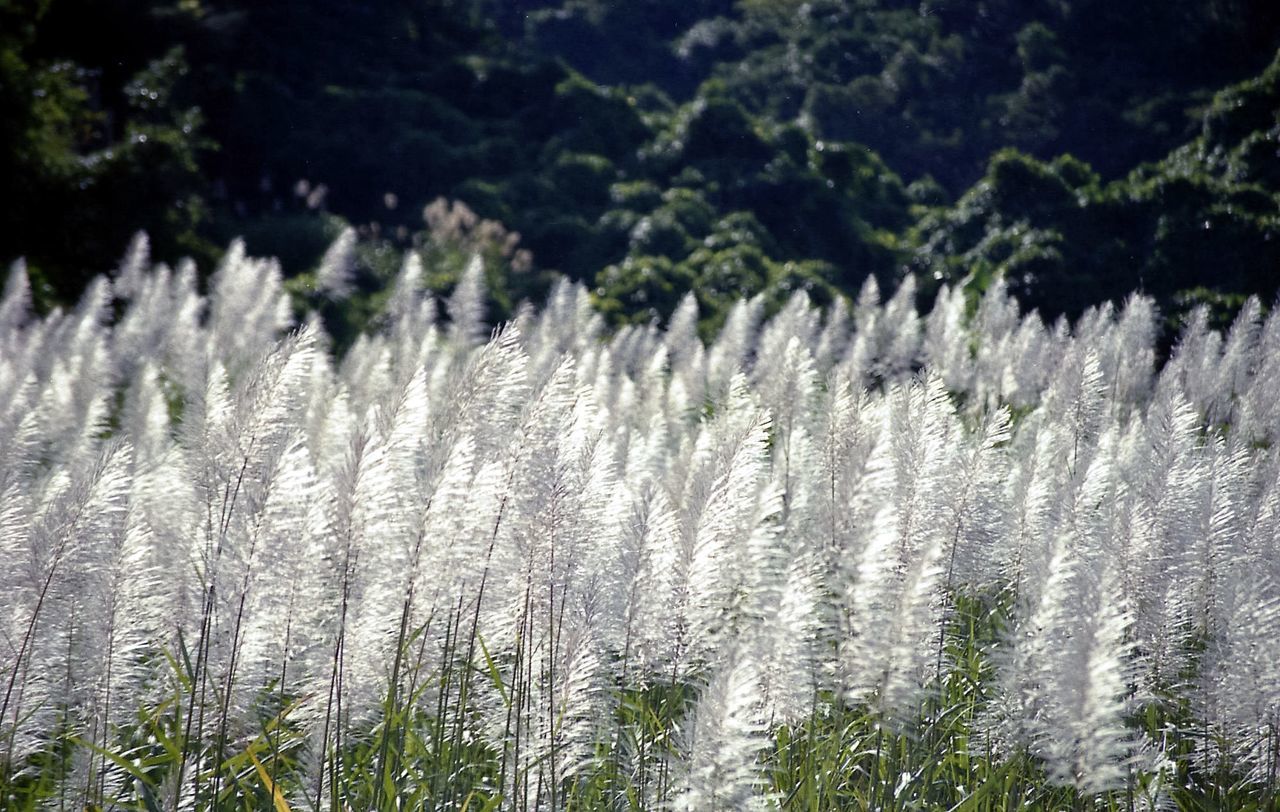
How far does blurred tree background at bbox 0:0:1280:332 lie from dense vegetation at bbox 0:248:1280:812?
9286mm

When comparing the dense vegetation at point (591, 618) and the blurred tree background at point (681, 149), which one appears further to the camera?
the blurred tree background at point (681, 149)

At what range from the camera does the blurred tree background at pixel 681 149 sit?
13.5 m

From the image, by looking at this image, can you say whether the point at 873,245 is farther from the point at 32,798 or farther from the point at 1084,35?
the point at 32,798

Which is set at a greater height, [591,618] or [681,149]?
[681,149]

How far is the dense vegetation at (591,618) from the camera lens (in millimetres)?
2488

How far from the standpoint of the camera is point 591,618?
2627 millimetres

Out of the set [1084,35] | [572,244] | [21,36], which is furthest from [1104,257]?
[21,36]

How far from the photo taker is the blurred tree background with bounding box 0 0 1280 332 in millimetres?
13469

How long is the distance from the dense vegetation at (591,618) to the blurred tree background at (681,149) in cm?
929

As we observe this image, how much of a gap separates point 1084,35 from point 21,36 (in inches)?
721

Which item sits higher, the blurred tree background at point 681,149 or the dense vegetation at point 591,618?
the blurred tree background at point 681,149

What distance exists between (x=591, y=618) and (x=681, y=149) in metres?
18.2

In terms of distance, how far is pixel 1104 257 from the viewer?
13180 millimetres

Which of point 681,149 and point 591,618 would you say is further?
point 681,149
